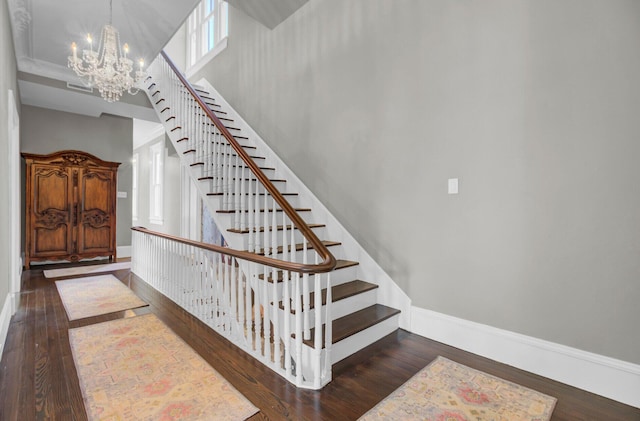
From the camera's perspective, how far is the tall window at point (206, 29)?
5.78 metres

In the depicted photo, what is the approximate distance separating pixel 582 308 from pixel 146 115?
22.2ft

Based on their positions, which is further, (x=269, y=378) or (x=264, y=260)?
(x=264, y=260)

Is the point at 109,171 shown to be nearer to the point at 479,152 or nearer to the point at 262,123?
the point at 262,123

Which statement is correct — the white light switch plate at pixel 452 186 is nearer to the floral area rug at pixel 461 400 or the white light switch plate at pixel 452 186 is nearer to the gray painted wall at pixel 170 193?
the floral area rug at pixel 461 400

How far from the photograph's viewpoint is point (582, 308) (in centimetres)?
197

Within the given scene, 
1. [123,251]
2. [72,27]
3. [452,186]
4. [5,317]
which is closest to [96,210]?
[123,251]

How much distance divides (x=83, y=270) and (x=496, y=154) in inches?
249

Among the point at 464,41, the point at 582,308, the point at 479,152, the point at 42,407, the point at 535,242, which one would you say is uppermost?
the point at 464,41

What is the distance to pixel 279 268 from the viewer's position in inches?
79.4

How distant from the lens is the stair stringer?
283cm

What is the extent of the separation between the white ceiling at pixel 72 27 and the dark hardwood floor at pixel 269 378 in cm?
323

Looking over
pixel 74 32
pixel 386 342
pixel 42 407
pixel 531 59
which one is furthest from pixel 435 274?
pixel 74 32

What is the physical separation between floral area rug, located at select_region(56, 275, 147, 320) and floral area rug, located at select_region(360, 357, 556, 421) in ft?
9.73

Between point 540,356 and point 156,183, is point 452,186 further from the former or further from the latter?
point 156,183
